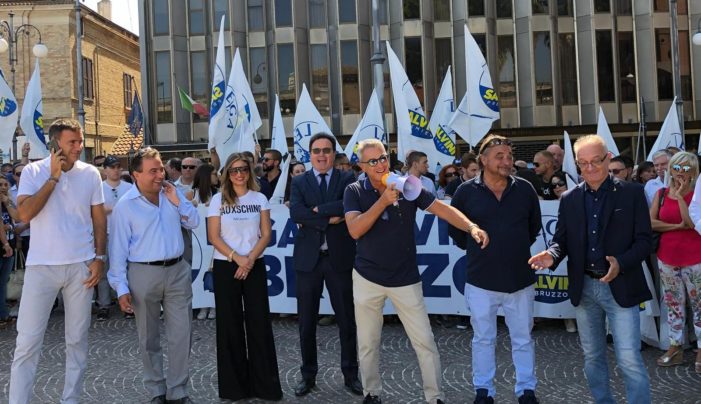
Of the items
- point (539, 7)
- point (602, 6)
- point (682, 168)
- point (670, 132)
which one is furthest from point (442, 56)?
point (682, 168)

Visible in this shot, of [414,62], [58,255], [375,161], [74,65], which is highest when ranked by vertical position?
[74,65]

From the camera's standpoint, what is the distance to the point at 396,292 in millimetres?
5492

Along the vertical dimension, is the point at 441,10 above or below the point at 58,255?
above

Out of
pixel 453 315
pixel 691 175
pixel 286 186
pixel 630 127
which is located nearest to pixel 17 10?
pixel 630 127

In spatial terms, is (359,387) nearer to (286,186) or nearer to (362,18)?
(286,186)

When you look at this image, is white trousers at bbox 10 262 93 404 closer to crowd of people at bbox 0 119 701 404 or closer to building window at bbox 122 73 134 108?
crowd of people at bbox 0 119 701 404

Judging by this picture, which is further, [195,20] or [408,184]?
[195,20]

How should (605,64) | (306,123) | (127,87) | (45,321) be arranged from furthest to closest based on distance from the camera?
(127,87)
(605,64)
(306,123)
(45,321)

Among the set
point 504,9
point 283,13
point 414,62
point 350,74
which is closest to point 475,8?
point 504,9

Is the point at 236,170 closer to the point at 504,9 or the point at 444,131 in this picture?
the point at 444,131

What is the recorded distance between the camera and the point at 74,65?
40.8 meters

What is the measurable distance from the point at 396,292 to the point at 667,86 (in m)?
31.4

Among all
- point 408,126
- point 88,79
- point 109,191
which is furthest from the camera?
point 88,79

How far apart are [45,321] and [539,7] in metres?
31.6
